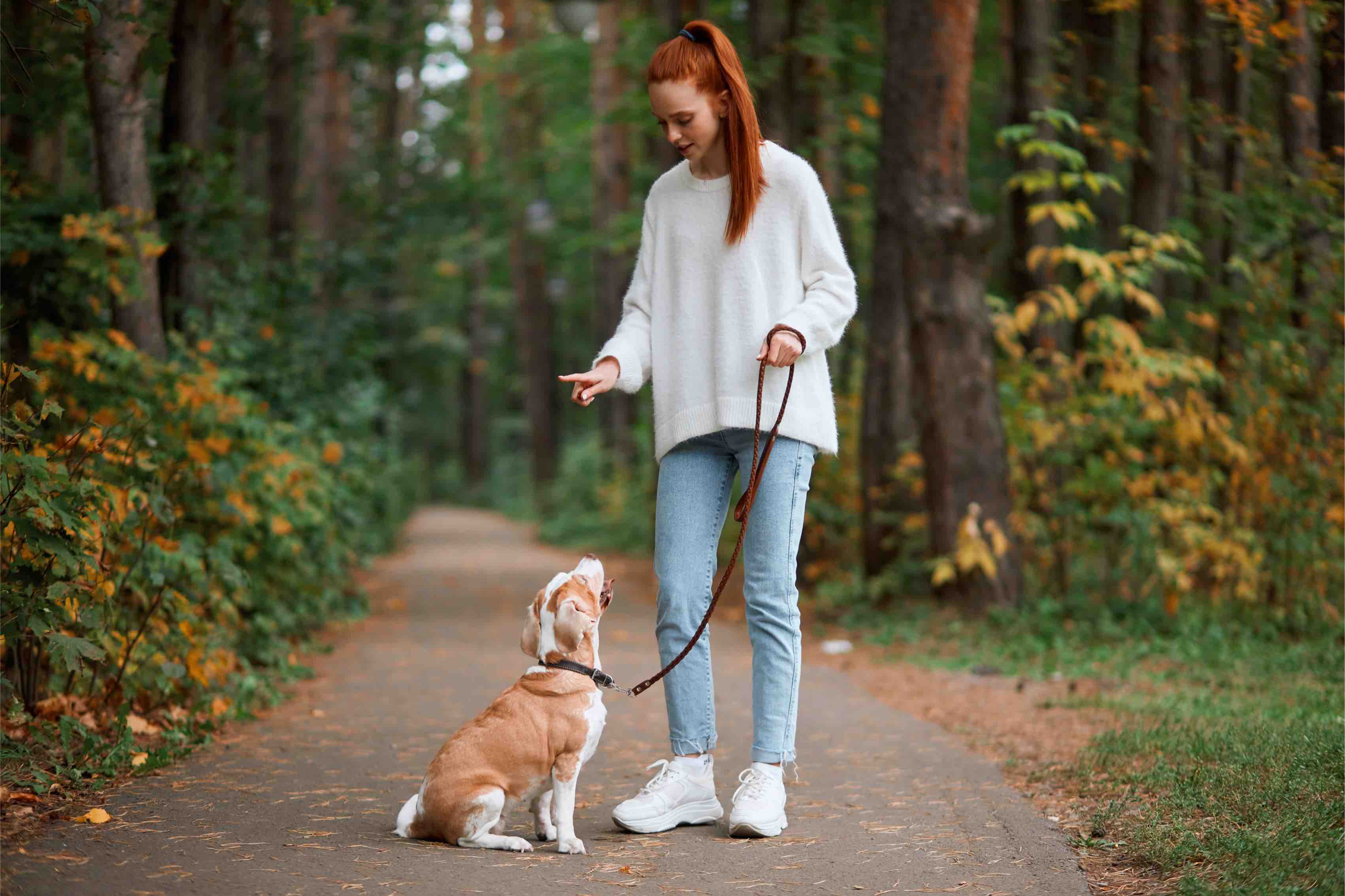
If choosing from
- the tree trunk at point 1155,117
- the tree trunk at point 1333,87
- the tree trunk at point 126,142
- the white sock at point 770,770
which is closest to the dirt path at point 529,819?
the white sock at point 770,770

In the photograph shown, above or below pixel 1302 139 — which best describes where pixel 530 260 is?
above

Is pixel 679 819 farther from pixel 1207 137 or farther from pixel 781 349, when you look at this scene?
pixel 1207 137

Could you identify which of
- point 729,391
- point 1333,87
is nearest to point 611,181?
point 1333,87

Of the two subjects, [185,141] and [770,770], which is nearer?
[770,770]

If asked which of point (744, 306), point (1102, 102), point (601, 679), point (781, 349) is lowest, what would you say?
point (601, 679)

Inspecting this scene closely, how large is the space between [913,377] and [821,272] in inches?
231

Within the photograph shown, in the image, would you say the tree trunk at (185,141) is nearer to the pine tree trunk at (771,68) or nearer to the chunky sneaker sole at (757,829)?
the chunky sneaker sole at (757,829)

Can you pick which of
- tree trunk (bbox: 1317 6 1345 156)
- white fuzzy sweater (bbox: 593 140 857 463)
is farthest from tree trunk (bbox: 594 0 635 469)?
white fuzzy sweater (bbox: 593 140 857 463)

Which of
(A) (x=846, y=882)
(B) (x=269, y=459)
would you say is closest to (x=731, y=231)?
(A) (x=846, y=882)

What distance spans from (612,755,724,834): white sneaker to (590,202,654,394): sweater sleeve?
1.29 m

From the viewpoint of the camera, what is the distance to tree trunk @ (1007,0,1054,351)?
1052 centimetres

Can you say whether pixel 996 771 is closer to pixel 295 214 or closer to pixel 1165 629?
pixel 1165 629

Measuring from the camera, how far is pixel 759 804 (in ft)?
13.7

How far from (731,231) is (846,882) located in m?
2.06
